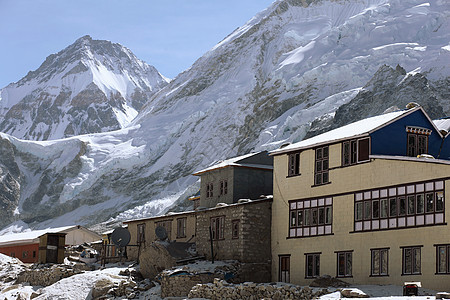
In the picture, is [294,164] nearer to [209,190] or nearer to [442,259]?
[209,190]

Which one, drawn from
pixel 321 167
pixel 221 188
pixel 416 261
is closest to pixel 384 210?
pixel 416 261

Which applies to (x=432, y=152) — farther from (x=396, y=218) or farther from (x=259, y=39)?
(x=259, y=39)

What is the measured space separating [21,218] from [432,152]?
107 m

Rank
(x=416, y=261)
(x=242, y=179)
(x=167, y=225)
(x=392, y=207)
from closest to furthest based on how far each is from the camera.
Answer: (x=416, y=261), (x=392, y=207), (x=242, y=179), (x=167, y=225)

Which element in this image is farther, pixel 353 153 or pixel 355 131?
pixel 355 131

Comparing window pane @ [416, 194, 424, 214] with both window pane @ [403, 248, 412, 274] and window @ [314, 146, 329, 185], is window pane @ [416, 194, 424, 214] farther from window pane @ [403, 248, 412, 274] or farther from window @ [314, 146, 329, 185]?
window @ [314, 146, 329, 185]

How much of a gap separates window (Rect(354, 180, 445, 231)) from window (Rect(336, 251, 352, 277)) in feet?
5.12

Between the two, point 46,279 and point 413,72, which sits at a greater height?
point 413,72

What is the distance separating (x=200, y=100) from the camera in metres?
132

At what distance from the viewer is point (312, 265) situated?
36.5 m

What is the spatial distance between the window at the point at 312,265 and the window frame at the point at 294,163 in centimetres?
486

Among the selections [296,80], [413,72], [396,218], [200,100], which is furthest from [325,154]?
[200,100]

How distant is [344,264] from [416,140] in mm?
7821

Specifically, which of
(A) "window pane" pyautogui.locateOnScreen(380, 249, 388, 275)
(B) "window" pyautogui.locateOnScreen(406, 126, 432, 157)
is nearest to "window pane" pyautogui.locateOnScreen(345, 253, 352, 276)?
(A) "window pane" pyautogui.locateOnScreen(380, 249, 388, 275)
